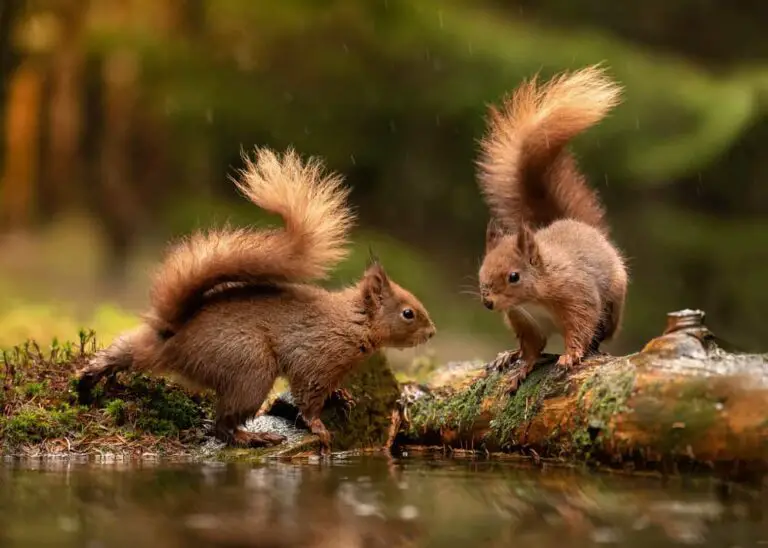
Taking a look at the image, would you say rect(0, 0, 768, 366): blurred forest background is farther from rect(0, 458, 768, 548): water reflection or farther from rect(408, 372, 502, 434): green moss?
rect(0, 458, 768, 548): water reflection

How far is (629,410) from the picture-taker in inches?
153

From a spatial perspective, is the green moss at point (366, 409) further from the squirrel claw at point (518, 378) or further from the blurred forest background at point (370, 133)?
the blurred forest background at point (370, 133)

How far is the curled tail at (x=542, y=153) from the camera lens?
4887mm

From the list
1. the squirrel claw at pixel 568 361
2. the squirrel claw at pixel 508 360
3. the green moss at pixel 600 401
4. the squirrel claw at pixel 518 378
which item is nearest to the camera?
the green moss at pixel 600 401

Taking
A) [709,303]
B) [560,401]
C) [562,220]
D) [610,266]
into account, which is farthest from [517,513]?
[709,303]

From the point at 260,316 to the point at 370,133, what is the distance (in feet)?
14.5

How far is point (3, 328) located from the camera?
22.0 ft

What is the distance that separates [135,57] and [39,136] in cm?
164

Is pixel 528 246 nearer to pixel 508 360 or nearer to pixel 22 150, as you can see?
pixel 508 360

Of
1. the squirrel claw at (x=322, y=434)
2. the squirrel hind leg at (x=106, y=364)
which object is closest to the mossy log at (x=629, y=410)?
the squirrel claw at (x=322, y=434)


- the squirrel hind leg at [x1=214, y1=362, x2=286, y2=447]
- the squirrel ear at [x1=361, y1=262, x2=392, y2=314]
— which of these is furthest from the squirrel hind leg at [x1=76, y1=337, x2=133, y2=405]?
the squirrel ear at [x1=361, y1=262, x2=392, y2=314]

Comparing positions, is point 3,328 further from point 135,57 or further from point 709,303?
point 709,303

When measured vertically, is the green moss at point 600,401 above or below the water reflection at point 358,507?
above

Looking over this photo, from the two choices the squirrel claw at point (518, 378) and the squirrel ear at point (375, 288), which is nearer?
the squirrel claw at point (518, 378)
